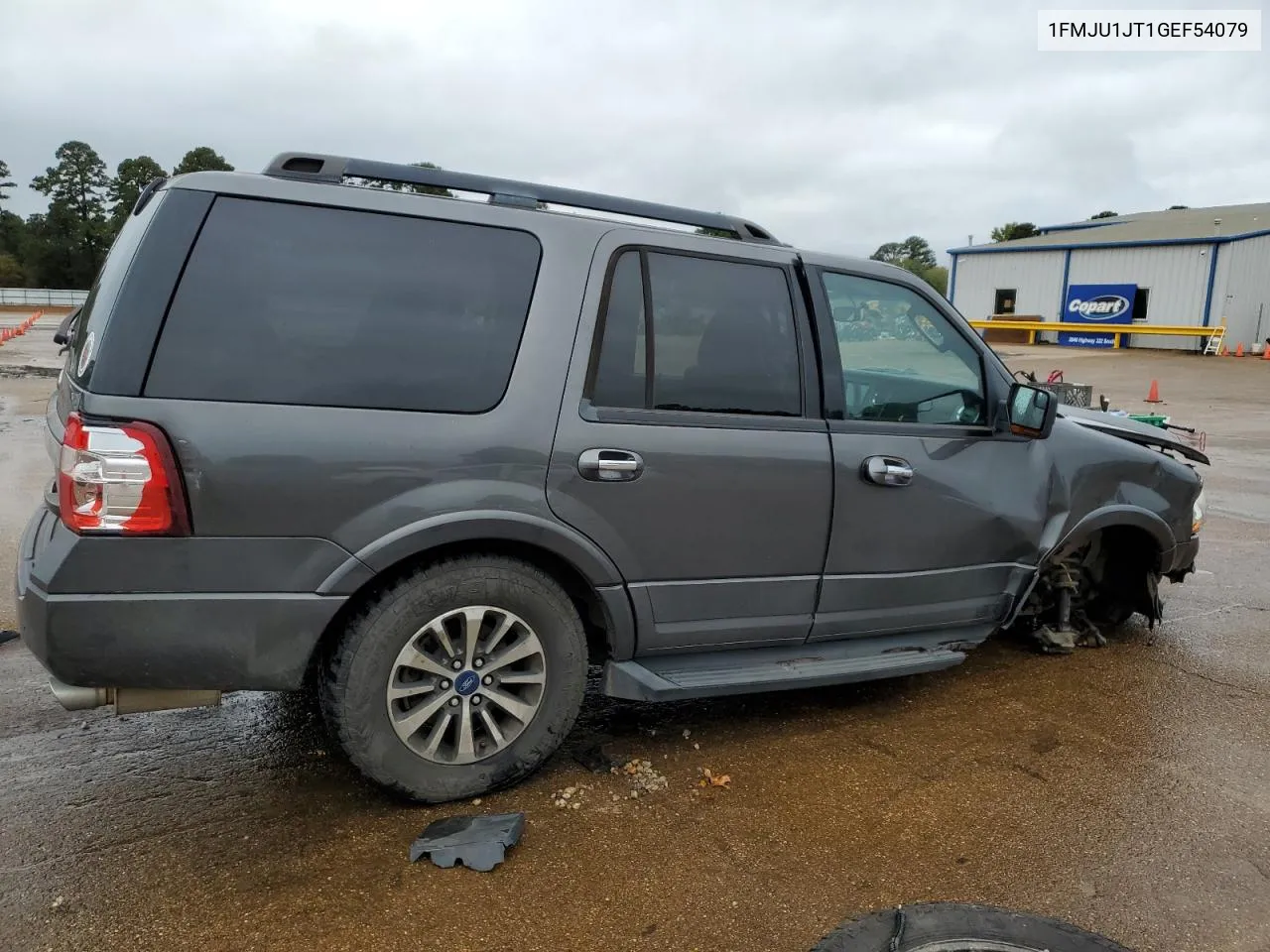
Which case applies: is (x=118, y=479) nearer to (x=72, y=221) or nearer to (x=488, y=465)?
(x=488, y=465)

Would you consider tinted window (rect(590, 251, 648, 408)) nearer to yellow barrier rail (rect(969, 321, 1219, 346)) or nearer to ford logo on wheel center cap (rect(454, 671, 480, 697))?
ford logo on wheel center cap (rect(454, 671, 480, 697))

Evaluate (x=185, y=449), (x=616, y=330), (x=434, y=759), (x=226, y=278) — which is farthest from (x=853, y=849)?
(x=226, y=278)

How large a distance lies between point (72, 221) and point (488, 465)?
288ft

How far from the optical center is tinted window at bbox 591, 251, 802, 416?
3246 mm

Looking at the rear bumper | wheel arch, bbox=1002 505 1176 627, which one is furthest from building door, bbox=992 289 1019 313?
the rear bumper

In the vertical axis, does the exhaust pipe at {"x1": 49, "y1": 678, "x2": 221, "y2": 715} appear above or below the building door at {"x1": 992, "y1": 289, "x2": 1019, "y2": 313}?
below

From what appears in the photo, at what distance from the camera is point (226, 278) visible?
8.94 ft

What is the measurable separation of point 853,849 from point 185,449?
239 cm

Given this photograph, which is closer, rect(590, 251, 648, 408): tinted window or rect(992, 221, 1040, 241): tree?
rect(590, 251, 648, 408): tinted window

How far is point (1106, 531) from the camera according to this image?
4.77 m

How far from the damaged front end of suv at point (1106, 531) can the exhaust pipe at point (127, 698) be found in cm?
342

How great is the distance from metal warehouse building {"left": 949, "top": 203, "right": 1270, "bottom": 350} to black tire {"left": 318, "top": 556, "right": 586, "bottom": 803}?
1406 inches

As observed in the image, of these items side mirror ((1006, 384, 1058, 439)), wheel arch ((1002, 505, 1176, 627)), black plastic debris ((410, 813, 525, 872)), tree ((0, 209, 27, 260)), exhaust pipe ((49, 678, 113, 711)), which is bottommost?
black plastic debris ((410, 813, 525, 872))

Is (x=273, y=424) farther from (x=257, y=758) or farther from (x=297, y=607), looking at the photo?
(x=257, y=758)
